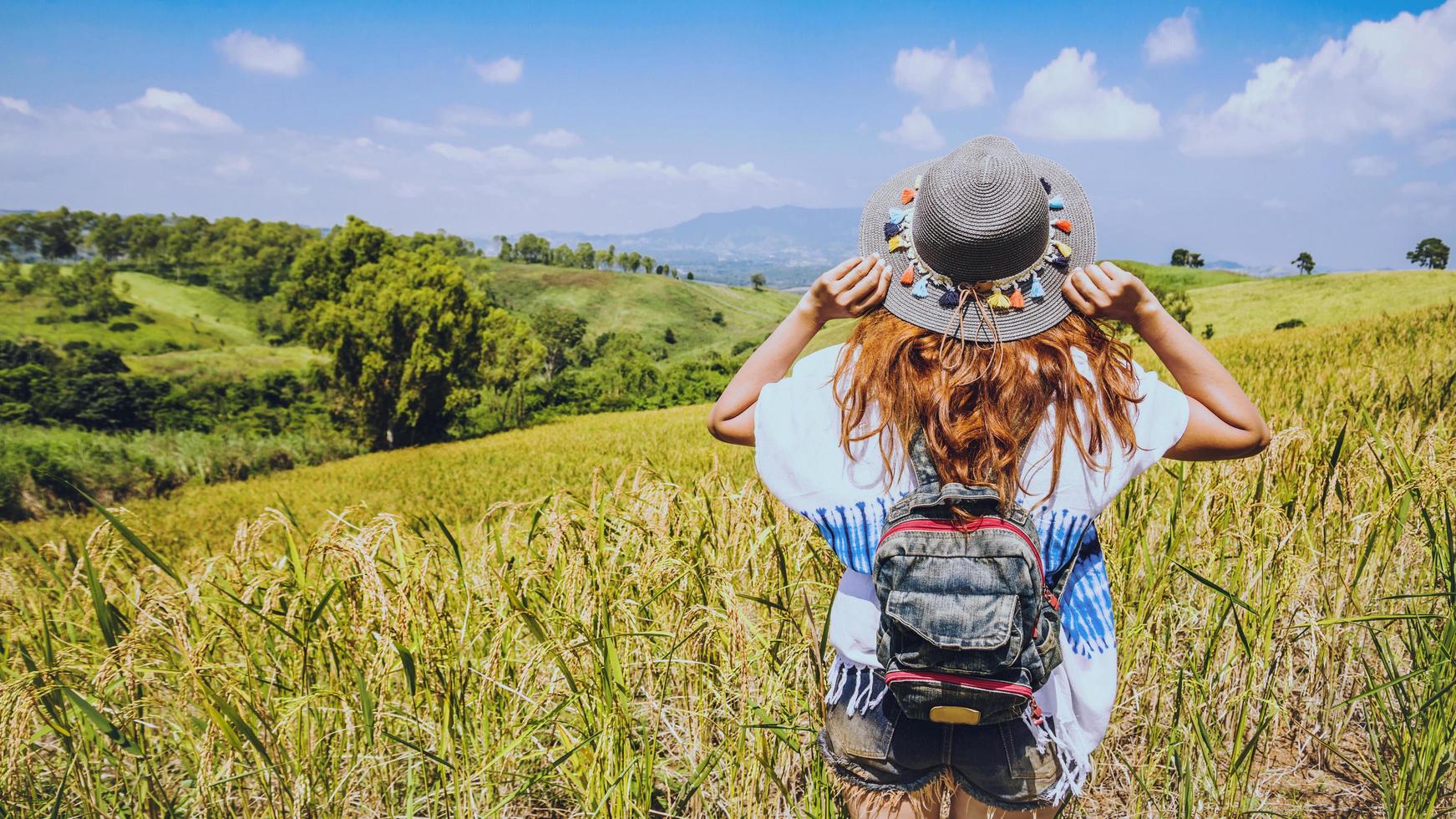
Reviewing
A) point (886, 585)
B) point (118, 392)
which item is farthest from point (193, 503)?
point (118, 392)

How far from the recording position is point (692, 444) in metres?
16.8

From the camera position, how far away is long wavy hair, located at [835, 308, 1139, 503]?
1.20 metres

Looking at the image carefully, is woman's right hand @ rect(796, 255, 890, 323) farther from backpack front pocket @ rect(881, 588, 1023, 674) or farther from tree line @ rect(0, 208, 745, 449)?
tree line @ rect(0, 208, 745, 449)

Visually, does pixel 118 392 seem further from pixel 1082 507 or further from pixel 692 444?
pixel 1082 507

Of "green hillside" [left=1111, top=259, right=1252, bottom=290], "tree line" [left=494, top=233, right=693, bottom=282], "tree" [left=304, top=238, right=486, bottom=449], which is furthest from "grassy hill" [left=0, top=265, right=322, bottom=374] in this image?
"green hillside" [left=1111, top=259, right=1252, bottom=290]

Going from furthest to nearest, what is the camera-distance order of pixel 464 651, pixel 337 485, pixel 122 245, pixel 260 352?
pixel 122 245 < pixel 260 352 < pixel 337 485 < pixel 464 651

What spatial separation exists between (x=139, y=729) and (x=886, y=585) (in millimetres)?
2320

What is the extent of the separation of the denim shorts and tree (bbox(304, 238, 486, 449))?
33.5 meters

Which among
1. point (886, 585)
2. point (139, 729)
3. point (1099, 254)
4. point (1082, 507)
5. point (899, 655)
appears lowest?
point (139, 729)

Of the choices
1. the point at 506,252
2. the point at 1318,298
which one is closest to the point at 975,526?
the point at 1318,298

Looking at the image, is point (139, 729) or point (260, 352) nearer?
point (139, 729)

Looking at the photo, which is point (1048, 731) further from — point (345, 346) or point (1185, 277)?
point (1185, 277)

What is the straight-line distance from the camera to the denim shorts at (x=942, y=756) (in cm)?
133

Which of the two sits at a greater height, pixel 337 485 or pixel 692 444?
pixel 692 444
